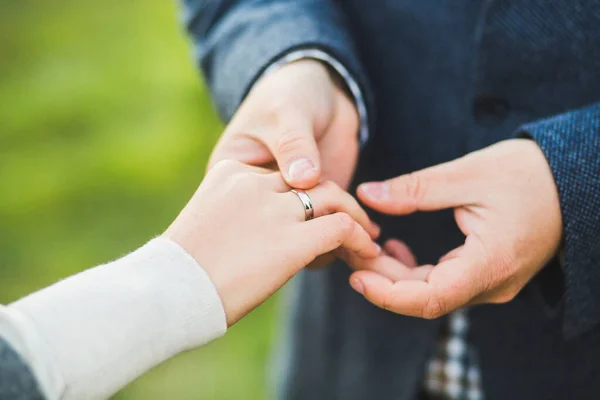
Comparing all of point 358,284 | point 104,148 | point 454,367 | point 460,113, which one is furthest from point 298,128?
point 104,148

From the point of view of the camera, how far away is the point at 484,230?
885 millimetres

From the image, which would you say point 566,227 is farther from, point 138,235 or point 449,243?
point 138,235

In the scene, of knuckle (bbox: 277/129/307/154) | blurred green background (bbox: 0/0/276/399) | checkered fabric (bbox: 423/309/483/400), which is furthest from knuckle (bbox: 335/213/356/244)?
blurred green background (bbox: 0/0/276/399)

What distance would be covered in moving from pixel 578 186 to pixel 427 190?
206mm

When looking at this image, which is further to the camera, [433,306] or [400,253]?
[400,253]

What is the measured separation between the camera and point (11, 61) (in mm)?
3715

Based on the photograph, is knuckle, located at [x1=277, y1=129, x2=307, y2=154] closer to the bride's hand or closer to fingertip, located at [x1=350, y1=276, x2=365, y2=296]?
the bride's hand

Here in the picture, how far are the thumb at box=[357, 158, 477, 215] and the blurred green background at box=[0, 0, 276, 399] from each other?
143 centimetres

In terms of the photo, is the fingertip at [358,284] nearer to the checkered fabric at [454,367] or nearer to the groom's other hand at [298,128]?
the groom's other hand at [298,128]

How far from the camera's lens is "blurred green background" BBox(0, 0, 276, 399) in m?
2.33

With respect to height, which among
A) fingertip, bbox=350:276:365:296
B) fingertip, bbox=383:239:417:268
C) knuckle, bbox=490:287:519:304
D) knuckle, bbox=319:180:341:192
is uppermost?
knuckle, bbox=319:180:341:192

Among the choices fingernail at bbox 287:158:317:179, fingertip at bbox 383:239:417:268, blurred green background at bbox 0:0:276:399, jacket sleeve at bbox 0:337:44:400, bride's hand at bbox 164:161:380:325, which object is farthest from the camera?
blurred green background at bbox 0:0:276:399

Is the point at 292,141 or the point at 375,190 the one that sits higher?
the point at 292,141

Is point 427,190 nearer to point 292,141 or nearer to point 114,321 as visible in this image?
point 292,141
